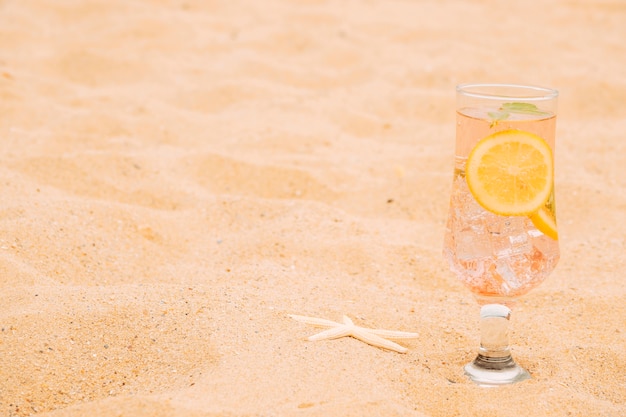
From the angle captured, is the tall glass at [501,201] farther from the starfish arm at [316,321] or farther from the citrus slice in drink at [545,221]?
the starfish arm at [316,321]

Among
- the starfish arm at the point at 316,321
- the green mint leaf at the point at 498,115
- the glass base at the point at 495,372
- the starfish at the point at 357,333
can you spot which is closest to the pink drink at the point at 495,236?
the green mint leaf at the point at 498,115

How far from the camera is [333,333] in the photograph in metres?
2.12

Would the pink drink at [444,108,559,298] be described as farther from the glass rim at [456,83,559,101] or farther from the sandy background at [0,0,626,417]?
the sandy background at [0,0,626,417]

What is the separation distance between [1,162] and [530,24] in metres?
3.80

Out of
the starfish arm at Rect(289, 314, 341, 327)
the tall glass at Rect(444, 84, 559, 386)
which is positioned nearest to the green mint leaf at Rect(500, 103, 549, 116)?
the tall glass at Rect(444, 84, 559, 386)

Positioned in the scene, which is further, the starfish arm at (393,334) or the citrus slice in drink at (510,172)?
the starfish arm at (393,334)

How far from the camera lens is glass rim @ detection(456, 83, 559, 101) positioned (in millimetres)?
1932

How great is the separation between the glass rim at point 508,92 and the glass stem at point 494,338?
0.50 m

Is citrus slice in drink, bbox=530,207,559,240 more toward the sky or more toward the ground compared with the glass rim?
more toward the ground

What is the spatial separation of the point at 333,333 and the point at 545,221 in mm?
593

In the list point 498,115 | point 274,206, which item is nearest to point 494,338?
point 498,115

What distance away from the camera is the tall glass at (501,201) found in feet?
6.22

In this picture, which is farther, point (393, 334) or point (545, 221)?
point (393, 334)

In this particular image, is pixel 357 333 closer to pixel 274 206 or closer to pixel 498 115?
pixel 498 115
